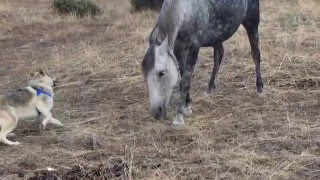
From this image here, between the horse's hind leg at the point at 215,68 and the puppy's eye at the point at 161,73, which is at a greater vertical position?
the puppy's eye at the point at 161,73

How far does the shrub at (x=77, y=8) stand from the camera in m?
19.6

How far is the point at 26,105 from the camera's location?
634 centimetres

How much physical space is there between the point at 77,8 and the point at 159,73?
1426cm

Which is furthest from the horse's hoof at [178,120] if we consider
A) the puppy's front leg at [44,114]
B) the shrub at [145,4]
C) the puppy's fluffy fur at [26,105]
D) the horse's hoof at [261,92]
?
the shrub at [145,4]

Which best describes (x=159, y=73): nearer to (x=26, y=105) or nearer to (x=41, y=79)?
(x=26, y=105)

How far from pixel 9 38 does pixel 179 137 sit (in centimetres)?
1047

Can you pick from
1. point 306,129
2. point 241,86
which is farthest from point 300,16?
point 306,129

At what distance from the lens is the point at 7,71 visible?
34.5 ft

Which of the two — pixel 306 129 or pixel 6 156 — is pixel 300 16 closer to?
pixel 306 129

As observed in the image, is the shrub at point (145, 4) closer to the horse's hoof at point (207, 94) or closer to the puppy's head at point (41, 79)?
the horse's hoof at point (207, 94)

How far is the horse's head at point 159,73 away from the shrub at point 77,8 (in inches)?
539

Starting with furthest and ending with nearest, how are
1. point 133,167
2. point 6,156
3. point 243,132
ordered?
point 243,132 → point 6,156 → point 133,167

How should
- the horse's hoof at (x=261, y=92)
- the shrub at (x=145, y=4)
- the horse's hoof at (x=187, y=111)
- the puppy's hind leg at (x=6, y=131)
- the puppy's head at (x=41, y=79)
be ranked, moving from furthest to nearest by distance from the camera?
the shrub at (x=145, y=4)
the horse's hoof at (x=261, y=92)
the puppy's head at (x=41, y=79)
the horse's hoof at (x=187, y=111)
the puppy's hind leg at (x=6, y=131)

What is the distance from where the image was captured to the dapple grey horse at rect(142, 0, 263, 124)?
6.04 metres
